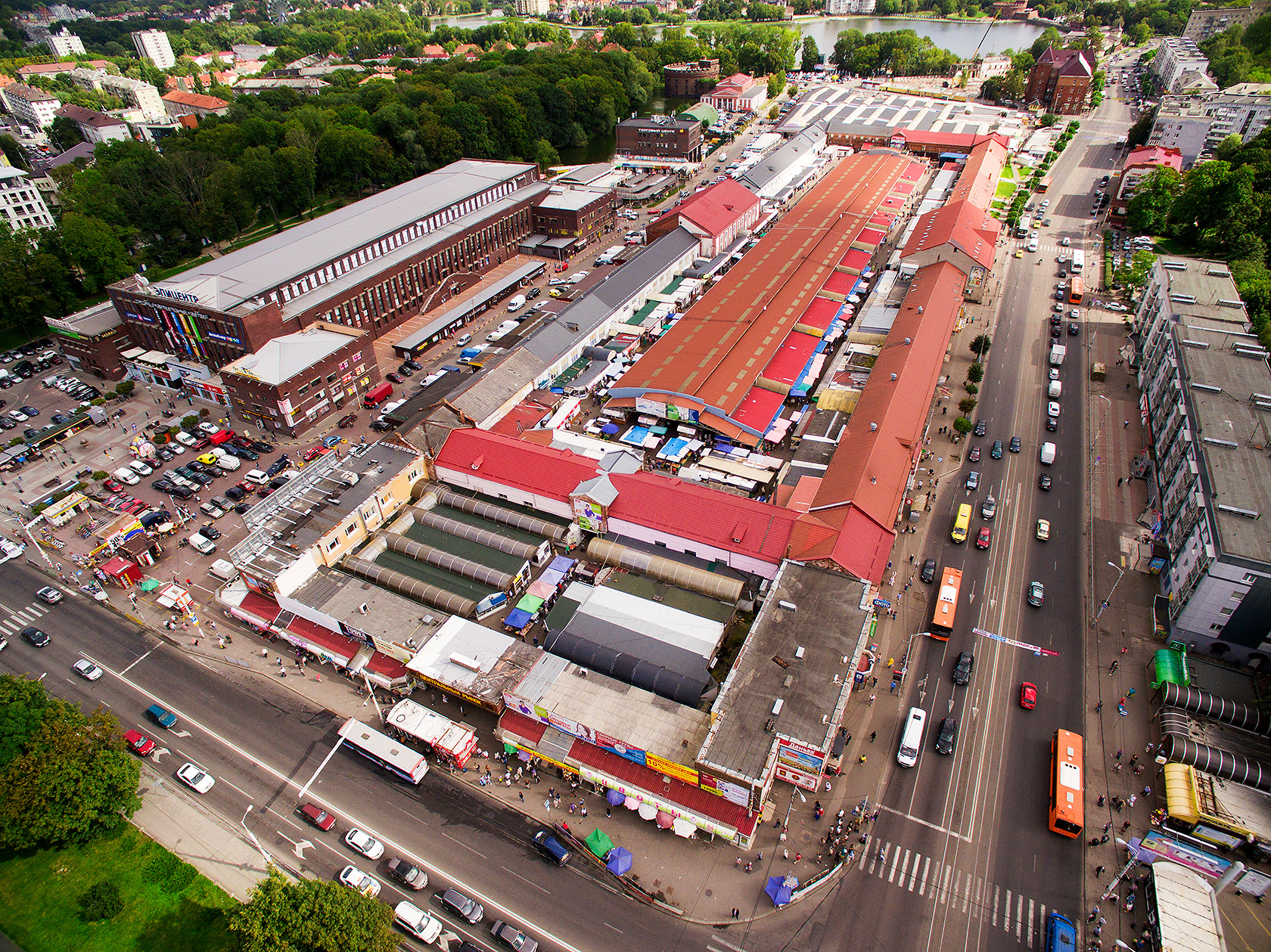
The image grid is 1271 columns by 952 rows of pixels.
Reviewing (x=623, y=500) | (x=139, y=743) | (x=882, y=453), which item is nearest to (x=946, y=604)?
(x=882, y=453)

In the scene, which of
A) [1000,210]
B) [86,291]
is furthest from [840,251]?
[86,291]

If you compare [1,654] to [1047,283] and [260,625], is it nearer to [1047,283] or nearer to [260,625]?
[260,625]

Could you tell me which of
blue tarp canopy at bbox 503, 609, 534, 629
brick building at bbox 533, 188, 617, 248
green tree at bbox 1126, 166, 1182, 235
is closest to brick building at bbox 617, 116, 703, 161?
brick building at bbox 533, 188, 617, 248

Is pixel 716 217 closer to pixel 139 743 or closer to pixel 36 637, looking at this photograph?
pixel 36 637

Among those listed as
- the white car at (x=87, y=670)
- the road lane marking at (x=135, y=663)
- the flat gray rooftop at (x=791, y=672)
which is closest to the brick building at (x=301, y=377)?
the road lane marking at (x=135, y=663)

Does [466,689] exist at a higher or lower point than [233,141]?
lower

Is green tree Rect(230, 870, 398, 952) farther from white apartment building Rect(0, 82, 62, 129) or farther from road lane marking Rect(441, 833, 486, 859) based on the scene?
white apartment building Rect(0, 82, 62, 129)

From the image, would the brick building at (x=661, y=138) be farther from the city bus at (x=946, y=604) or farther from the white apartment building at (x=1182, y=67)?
the city bus at (x=946, y=604)
